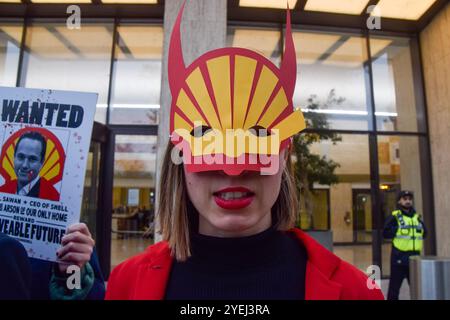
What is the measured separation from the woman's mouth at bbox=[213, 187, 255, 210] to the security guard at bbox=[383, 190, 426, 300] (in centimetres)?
443

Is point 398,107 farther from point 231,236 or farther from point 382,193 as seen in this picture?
point 231,236

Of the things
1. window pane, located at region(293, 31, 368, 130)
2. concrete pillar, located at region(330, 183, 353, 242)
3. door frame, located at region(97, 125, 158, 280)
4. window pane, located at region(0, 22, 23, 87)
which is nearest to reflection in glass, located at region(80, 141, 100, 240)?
door frame, located at region(97, 125, 158, 280)

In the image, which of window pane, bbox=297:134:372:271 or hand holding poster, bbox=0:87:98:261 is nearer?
hand holding poster, bbox=0:87:98:261

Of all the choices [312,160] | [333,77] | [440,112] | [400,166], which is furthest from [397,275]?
[333,77]

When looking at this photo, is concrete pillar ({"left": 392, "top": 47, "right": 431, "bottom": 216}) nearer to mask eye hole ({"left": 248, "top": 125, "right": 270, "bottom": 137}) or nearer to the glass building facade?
the glass building facade

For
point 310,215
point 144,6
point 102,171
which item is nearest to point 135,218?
point 102,171

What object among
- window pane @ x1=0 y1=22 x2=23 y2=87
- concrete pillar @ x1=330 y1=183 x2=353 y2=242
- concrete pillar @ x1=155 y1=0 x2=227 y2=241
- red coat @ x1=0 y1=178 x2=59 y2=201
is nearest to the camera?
red coat @ x1=0 y1=178 x2=59 y2=201

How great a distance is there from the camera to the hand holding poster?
1.36 meters

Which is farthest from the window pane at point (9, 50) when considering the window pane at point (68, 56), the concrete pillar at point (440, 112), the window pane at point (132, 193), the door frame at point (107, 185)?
the concrete pillar at point (440, 112)

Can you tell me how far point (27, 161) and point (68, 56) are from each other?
629 centimetres

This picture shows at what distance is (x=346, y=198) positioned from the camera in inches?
270

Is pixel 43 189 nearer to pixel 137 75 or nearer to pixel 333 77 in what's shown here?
pixel 137 75

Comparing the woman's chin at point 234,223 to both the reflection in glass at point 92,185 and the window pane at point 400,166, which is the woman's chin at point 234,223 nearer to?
the reflection in glass at point 92,185
